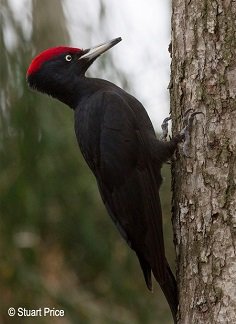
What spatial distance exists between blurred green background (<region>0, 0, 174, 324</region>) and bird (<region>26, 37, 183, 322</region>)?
1.41 m

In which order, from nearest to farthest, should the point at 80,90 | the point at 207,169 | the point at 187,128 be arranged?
the point at 207,169
the point at 187,128
the point at 80,90

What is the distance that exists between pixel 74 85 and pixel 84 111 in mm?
288

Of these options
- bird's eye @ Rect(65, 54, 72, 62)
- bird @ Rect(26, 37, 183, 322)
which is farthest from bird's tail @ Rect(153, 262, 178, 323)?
bird's eye @ Rect(65, 54, 72, 62)

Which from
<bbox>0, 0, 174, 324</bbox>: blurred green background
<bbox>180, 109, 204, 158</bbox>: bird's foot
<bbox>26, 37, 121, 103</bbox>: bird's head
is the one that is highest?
<bbox>26, 37, 121, 103</bbox>: bird's head

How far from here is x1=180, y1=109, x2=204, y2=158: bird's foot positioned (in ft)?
13.1

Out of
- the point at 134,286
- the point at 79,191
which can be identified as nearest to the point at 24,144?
the point at 79,191

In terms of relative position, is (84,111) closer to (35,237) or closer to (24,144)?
(24,144)

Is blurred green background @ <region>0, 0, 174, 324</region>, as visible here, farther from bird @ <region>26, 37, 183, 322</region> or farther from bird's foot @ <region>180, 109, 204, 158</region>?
bird's foot @ <region>180, 109, 204, 158</region>

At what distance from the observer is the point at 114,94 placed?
4484 millimetres

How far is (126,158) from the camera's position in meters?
4.31

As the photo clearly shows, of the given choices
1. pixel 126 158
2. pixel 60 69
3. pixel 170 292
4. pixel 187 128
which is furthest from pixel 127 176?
pixel 60 69

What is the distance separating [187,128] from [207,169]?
0.89 ft

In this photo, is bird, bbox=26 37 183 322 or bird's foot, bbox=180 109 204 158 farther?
bird, bbox=26 37 183 322

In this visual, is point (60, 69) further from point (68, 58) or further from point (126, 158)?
point (126, 158)
